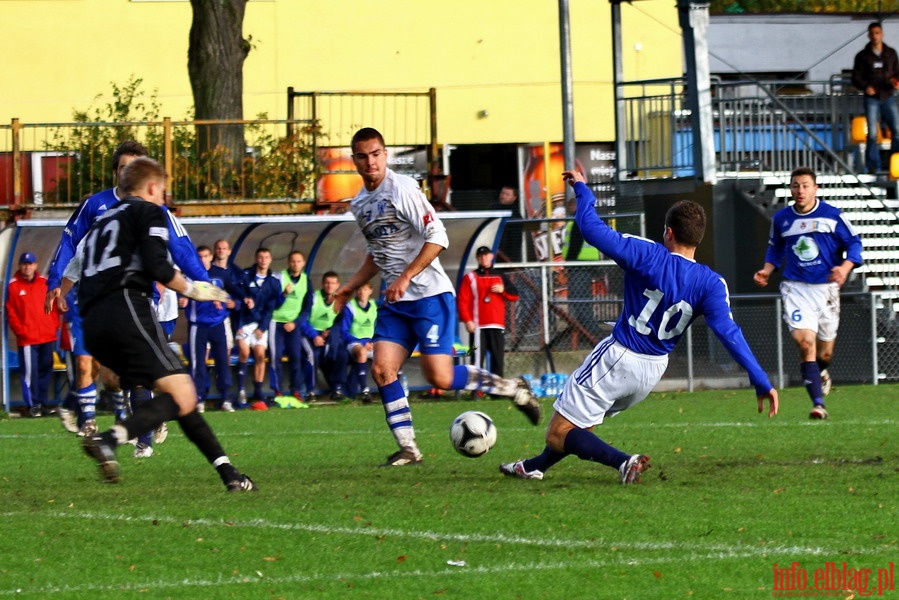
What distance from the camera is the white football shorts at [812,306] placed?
12773mm

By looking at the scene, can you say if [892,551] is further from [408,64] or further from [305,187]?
[408,64]

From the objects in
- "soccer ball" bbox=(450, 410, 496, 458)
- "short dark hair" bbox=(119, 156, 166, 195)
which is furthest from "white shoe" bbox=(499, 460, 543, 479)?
"short dark hair" bbox=(119, 156, 166, 195)

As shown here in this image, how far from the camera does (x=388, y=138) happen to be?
82.6ft

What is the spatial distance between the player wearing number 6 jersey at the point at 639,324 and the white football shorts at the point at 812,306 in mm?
5353

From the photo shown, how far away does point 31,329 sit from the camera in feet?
54.2

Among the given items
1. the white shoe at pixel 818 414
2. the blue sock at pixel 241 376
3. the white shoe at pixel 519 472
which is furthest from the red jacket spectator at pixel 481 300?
the white shoe at pixel 519 472

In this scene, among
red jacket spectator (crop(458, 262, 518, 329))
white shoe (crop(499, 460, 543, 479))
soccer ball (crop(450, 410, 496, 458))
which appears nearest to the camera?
white shoe (crop(499, 460, 543, 479))

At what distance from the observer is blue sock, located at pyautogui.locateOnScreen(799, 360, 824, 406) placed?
12250mm

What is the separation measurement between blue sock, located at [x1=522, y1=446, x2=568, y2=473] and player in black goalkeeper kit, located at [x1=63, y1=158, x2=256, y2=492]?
6.50ft

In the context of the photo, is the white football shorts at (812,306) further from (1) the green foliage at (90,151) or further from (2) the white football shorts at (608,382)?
(1) the green foliage at (90,151)

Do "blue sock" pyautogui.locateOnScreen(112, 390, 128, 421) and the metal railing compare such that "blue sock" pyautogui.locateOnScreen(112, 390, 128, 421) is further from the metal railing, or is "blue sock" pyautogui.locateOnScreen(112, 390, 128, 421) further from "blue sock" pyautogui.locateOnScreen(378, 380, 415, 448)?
the metal railing

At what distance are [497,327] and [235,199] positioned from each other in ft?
15.2

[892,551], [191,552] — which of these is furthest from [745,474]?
[191,552]

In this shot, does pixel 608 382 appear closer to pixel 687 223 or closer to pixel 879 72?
pixel 687 223
